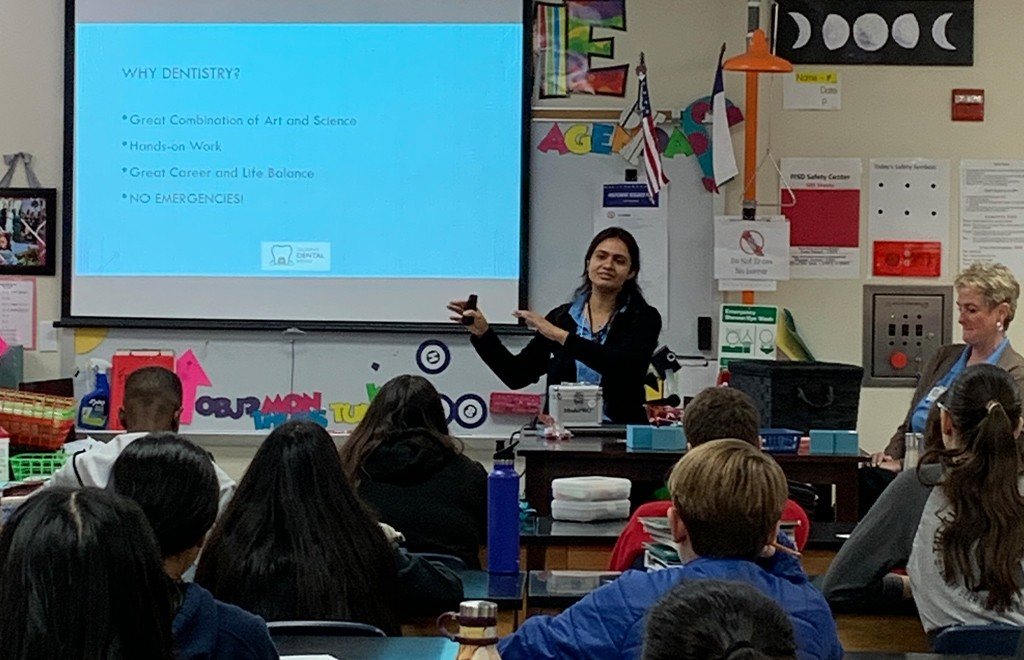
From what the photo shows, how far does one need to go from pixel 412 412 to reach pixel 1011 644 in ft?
5.51

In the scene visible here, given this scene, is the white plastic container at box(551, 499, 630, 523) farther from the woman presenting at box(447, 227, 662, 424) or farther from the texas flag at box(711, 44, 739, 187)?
the texas flag at box(711, 44, 739, 187)

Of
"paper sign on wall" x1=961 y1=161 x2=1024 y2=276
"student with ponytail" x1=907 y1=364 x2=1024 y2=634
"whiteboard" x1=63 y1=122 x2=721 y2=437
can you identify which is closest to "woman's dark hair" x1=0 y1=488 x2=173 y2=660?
"student with ponytail" x1=907 y1=364 x2=1024 y2=634

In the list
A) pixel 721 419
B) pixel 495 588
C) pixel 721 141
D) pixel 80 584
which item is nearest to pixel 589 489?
pixel 721 419

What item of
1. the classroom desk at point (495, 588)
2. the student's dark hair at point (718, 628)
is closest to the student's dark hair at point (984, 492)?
the classroom desk at point (495, 588)

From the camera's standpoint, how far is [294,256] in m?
6.15

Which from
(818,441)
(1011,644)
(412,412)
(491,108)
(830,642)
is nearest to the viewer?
(830,642)

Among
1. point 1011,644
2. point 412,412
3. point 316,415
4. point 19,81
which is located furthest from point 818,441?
point 19,81

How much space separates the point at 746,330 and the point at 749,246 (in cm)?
36

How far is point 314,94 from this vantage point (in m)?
6.15

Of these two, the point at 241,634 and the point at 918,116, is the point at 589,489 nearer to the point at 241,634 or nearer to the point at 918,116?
the point at 241,634

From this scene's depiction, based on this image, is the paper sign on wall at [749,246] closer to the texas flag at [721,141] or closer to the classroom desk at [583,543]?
the texas flag at [721,141]

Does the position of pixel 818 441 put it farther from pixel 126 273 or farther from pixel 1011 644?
pixel 126 273

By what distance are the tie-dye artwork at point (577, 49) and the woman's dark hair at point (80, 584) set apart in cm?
473

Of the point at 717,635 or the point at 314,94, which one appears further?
the point at 314,94
